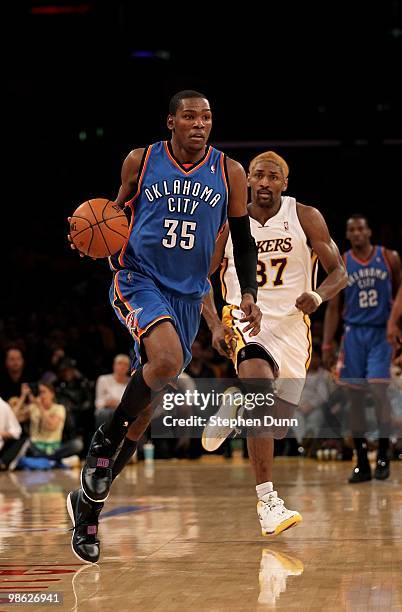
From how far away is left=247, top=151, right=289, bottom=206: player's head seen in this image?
18.7ft

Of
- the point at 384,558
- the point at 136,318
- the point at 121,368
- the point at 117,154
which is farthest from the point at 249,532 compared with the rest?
the point at 117,154

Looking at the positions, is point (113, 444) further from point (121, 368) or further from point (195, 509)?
point (121, 368)

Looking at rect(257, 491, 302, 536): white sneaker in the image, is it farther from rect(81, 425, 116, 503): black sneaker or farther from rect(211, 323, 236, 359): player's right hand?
rect(81, 425, 116, 503): black sneaker

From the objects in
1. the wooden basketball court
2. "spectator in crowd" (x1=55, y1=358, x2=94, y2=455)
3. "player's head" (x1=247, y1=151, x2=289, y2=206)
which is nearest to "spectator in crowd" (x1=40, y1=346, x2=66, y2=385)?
"spectator in crowd" (x1=55, y1=358, x2=94, y2=455)

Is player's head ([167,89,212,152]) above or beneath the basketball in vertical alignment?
above

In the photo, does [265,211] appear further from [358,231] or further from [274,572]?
[358,231]

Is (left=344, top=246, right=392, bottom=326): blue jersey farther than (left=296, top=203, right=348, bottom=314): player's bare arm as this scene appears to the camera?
Yes

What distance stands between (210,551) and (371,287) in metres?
4.57

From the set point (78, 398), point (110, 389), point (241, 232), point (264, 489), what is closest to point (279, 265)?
point (241, 232)

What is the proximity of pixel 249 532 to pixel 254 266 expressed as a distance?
4.40 ft

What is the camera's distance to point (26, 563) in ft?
13.6

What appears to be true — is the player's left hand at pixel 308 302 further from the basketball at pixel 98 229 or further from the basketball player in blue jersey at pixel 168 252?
the basketball at pixel 98 229

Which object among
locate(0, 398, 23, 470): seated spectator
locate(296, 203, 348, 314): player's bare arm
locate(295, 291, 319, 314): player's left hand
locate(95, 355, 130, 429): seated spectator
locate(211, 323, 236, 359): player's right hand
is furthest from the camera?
locate(95, 355, 130, 429): seated spectator

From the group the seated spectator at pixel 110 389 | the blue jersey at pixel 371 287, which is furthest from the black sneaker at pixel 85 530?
the seated spectator at pixel 110 389
